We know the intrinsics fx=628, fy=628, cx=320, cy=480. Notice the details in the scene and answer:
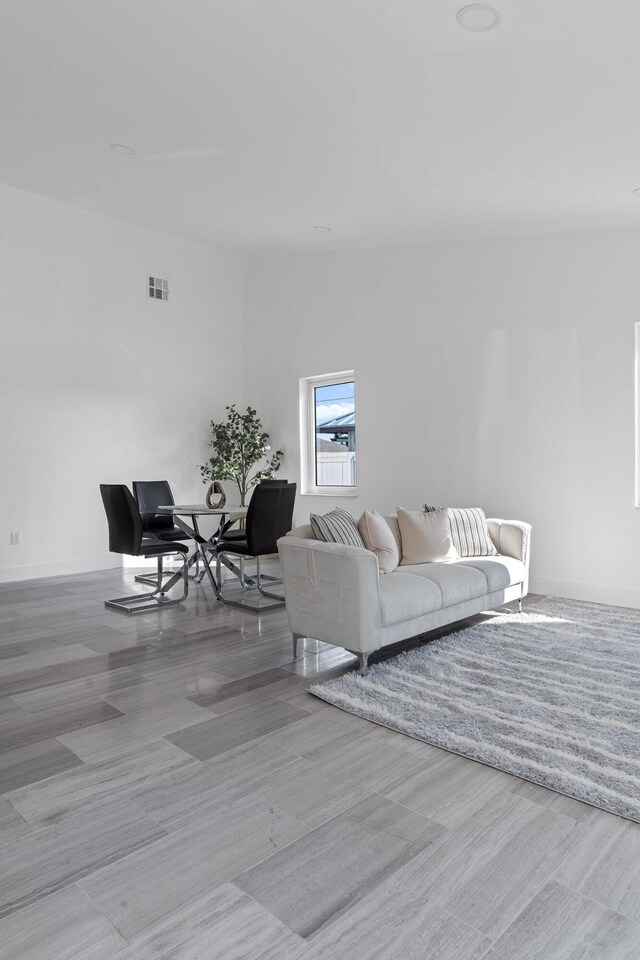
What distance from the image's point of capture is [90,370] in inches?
253

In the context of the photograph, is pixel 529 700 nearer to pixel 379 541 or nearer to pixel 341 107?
pixel 379 541

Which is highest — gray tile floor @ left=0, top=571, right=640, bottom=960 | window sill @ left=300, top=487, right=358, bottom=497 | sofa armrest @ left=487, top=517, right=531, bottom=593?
window sill @ left=300, top=487, right=358, bottom=497

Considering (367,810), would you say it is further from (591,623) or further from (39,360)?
(39,360)

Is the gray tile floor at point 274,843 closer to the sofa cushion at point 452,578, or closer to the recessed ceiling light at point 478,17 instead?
the sofa cushion at point 452,578

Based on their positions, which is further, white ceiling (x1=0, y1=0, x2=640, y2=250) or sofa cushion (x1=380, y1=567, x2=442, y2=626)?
sofa cushion (x1=380, y1=567, x2=442, y2=626)

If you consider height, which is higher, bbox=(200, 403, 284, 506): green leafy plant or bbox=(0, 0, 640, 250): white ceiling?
bbox=(0, 0, 640, 250): white ceiling

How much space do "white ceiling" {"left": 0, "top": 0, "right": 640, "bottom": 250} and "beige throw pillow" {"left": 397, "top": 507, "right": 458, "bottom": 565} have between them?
2328 millimetres

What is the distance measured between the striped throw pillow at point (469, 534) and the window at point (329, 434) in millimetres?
2021

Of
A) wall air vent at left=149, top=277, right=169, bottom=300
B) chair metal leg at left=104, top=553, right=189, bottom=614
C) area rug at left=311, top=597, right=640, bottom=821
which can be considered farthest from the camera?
wall air vent at left=149, top=277, right=169, bottom=300

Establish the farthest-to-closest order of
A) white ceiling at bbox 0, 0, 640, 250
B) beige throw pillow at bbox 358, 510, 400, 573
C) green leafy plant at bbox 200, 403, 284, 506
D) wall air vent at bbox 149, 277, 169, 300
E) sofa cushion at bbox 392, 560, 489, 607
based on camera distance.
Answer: green leafy plant at bbox 200, 403, 284, 506, wall air vent at bbox 149, 277, 169, 300, beige throw pillow at bbox 358, 510, 400, 573, sofa cushion at bbox 392, 560, 489, 607, white ceiling at bbox 0, 0, 640, 250

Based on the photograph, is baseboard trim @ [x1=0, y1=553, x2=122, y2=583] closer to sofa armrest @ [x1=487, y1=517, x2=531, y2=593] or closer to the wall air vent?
the wall air vent

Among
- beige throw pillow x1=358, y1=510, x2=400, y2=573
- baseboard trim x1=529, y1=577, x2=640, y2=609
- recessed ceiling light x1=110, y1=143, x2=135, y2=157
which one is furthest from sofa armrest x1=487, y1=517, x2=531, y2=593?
recessed ceiling light x1=110, y1=143, x2=135, y2=157

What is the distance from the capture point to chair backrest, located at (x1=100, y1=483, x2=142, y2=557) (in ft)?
14.9

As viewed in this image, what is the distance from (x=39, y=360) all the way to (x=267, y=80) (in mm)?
3720
